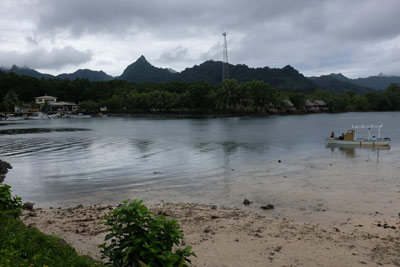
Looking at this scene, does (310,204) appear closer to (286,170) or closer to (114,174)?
(286,170)

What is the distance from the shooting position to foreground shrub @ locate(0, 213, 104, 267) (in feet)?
19.6

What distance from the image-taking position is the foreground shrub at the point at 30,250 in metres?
5.99

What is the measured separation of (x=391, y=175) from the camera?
2172 centimetres

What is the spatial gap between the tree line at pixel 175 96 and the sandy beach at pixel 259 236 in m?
114

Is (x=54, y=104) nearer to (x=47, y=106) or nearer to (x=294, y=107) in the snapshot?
(x=47, y=106)

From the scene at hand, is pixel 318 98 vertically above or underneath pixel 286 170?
above

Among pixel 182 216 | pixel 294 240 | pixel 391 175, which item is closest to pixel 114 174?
pixel 182 216

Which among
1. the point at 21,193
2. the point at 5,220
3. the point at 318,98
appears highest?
the point at 318,98

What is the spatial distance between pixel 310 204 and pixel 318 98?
172052 millimetres

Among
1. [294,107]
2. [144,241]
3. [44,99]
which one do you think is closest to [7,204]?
[144,241]

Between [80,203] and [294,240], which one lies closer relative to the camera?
[294,240]

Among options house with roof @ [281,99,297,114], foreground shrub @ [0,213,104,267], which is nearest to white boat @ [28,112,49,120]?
house with roof @ [281,99,297,114]

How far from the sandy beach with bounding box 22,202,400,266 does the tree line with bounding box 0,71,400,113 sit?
11424 cm

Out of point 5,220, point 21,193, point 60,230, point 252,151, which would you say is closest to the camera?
point 5,220
